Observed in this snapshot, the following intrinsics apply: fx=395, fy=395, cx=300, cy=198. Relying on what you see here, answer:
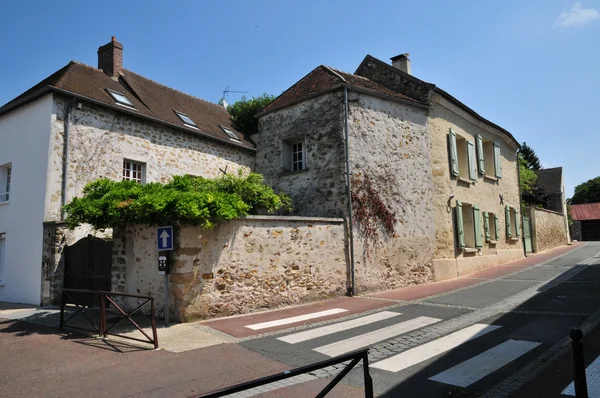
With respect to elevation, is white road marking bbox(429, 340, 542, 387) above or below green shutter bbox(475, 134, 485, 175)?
below

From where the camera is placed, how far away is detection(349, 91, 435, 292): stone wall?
10864 mm

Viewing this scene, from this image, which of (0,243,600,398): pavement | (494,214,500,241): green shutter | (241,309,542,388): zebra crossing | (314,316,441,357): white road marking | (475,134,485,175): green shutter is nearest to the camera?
(0,243,600,398): pavement

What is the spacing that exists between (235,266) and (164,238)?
1589 mm

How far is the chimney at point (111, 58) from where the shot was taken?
13945 millimetres

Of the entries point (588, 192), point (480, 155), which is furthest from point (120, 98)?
point (588, 192)

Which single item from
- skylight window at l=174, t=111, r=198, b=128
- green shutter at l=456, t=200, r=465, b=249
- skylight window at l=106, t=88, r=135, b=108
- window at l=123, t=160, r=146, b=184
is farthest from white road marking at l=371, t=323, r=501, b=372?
skylight window at l=174, t=111, r=198, b=128

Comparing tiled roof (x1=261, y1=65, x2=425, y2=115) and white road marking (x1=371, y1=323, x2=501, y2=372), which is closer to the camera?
white road marking (x1=371, y1=323, x2=501, y2=372)

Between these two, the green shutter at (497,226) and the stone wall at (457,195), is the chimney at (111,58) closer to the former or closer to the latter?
the stone wall at (457,195)

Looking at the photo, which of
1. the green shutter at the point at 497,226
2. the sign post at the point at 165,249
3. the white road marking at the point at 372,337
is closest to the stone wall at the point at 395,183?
the white road marking at the point at 372,337

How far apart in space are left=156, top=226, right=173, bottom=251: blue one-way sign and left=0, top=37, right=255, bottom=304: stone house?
2.24 meters

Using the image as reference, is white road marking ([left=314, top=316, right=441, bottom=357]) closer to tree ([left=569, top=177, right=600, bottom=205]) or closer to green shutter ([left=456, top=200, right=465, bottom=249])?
green shutter ([left=456, top=200, right=465, bottom=249])

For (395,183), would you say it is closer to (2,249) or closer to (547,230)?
(2,249)

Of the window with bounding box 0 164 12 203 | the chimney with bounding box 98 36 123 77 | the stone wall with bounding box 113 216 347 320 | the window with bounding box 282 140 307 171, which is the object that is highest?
the chimney with bounding box 98 36 123 77

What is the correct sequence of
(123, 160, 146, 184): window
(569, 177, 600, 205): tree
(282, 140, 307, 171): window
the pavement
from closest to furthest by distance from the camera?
the pavement < (123, 160, 146, 184): window < (282, 140, 307, 171): window < (569, 177, 600, 205): tree
